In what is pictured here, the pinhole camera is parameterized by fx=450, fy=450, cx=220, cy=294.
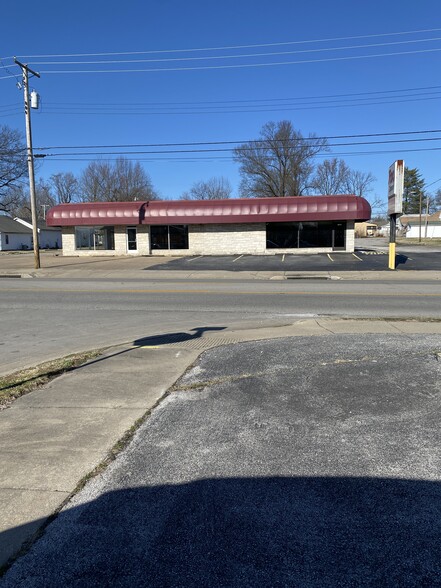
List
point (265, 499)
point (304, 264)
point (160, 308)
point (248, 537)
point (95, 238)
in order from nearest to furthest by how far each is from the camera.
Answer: point (248, 537) → point (265, 499) → point (160, 308) → point (304, 264) → point (95, 238)

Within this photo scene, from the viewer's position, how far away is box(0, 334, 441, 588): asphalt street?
238 centimetres

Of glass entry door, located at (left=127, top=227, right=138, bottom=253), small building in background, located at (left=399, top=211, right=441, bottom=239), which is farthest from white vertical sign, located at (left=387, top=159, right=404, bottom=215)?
small building in background, located at (left=399, top=211, right=441, bottom=239)

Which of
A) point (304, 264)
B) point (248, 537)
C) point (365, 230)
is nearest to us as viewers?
Result: point (248, 537)

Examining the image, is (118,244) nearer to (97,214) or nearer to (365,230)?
(97,214)

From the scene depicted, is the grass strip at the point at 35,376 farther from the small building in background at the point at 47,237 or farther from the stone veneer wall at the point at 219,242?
the small building in background at the point at 47,237

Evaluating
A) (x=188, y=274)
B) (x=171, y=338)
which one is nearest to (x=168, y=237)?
(x=188, y=274)

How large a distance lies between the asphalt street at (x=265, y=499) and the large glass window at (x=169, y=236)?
30.5 metres

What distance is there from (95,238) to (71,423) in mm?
33897

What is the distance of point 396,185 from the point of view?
21.5 m

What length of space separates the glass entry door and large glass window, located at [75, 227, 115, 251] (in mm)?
1366

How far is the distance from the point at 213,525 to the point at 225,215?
31.4m

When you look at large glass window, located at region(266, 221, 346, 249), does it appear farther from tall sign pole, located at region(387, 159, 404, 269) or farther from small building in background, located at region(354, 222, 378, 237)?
small building in background, located at region(354, 222, 378, 237)

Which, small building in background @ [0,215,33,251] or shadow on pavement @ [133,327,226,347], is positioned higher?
small building in background @ [0,215,33,251]

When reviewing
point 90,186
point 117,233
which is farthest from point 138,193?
point 117,233
